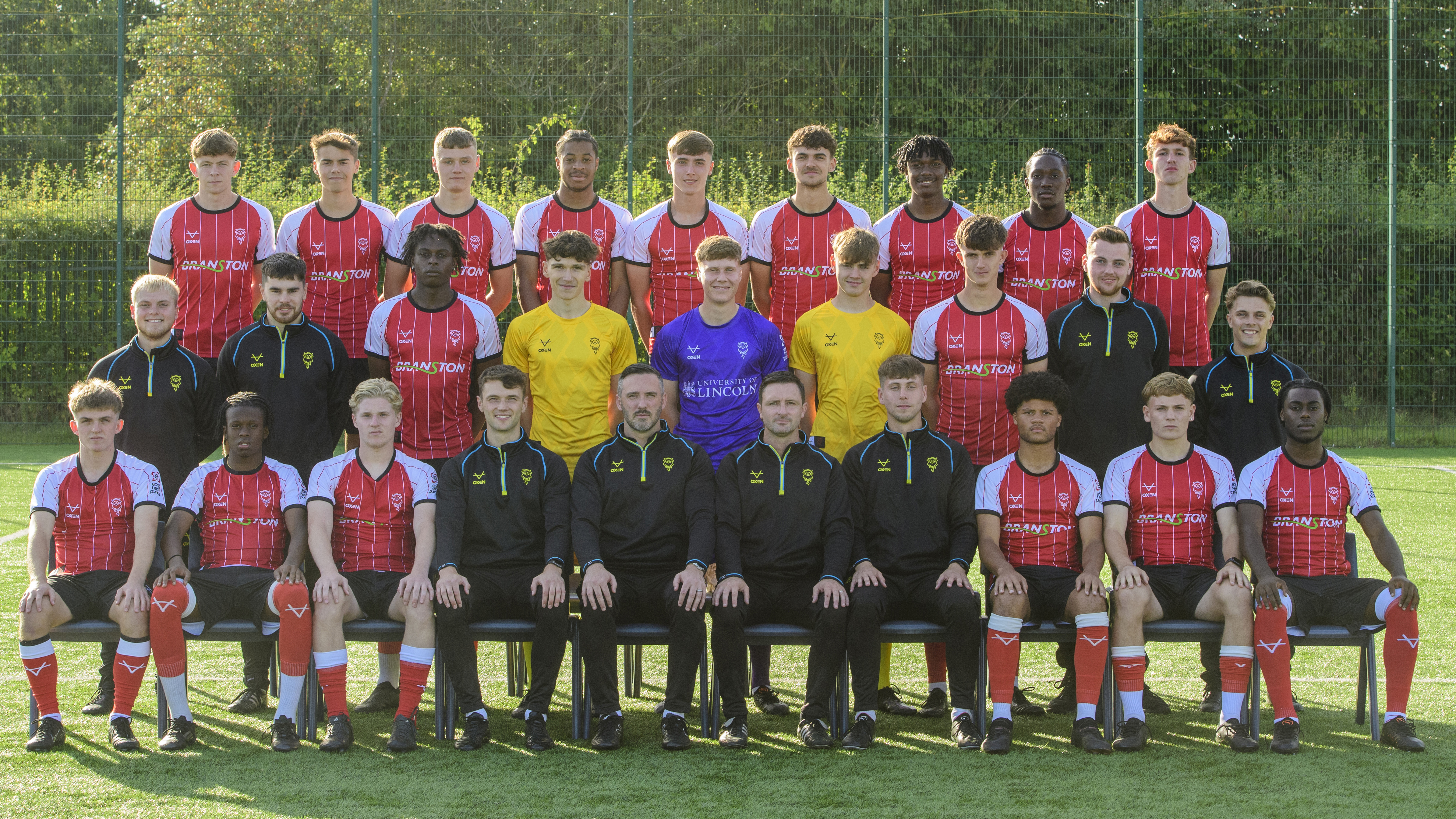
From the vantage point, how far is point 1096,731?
417 cm

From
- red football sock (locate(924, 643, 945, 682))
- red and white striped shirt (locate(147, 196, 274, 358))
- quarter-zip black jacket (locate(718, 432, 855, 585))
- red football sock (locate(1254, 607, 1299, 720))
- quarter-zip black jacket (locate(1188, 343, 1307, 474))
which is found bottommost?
red football sock (locate(924, 643, 945, 682))

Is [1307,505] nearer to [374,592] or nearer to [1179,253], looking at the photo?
→ [1179,253]

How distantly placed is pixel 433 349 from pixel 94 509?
1.39m

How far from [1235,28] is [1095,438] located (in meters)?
9.58

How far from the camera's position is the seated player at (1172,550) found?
13.8 ft

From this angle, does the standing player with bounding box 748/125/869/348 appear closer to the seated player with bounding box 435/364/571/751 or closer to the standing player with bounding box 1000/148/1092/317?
the standing player with bounding box 1000/148/1092/317

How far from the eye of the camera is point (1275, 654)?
4.19 meters

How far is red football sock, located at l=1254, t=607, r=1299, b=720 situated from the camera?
4.17m

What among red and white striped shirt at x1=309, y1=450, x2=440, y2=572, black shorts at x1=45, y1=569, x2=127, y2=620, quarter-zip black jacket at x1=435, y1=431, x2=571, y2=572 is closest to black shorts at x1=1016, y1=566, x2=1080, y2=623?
quarter-zip black jacket at x1=435, y1=431, x2=571, y2=572

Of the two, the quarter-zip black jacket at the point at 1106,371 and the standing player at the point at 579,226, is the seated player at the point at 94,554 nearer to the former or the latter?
the standing player at the point at 579,226

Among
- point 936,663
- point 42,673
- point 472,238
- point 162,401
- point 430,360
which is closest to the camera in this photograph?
point 42,673

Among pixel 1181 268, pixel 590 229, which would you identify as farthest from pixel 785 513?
pixel 1181 268

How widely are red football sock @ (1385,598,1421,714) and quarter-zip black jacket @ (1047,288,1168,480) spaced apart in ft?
3.80

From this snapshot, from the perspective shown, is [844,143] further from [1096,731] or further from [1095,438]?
[1096,731]
